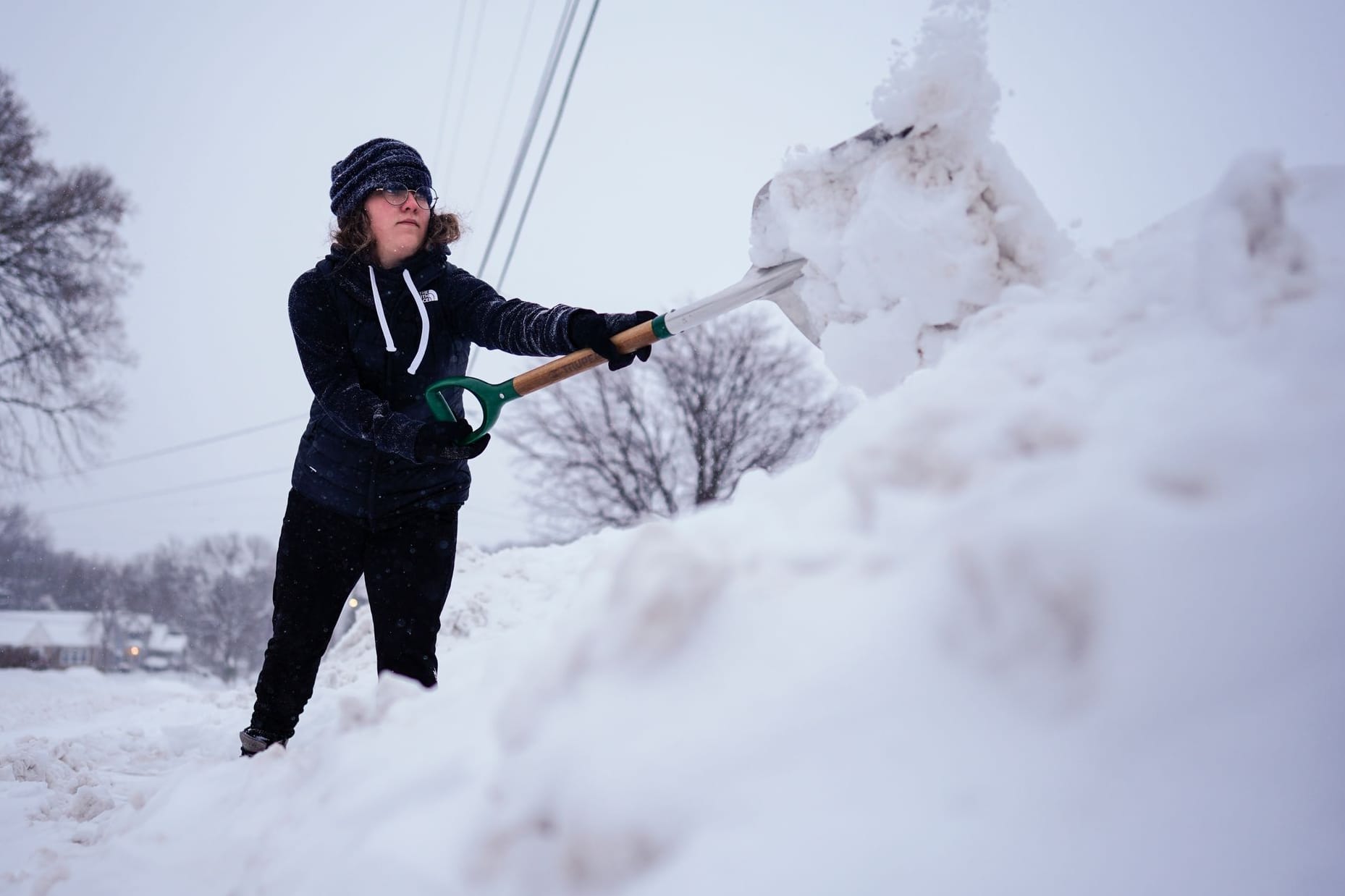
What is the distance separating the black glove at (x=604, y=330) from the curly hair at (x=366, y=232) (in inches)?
24.9

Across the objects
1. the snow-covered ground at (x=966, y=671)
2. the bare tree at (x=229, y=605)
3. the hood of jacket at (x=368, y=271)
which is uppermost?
the bare tree at (x=229, y=605)

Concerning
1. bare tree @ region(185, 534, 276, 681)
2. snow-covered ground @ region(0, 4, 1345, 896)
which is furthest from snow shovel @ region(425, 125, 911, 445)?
bare tree @ region(185, 534, 276, 681)

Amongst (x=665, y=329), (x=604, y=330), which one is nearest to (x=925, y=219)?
(x=665, y=329)

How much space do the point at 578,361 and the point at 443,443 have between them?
452 millimetres

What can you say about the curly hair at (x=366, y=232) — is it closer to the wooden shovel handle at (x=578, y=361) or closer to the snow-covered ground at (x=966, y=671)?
the wooden shovel handle at (x=578, y=361)

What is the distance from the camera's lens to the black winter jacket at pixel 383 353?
2.19 m

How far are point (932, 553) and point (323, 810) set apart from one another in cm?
93

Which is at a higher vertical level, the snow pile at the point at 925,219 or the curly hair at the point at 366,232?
the curly hair at the point at 366,232

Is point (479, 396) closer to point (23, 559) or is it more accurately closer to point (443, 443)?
point (443, 443)

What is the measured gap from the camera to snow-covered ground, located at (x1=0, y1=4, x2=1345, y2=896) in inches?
27.2

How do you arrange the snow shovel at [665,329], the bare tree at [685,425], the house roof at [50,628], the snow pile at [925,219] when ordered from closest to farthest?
1. the snow pile at [925,219]
2. the snow shovel at [665,329]
3. the bare tree at [685,425]
4. the house roof at [50,628]

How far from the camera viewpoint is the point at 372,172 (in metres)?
2.31

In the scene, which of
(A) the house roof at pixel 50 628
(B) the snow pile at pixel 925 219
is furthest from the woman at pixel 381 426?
(A) the house roof at pixel 50 628

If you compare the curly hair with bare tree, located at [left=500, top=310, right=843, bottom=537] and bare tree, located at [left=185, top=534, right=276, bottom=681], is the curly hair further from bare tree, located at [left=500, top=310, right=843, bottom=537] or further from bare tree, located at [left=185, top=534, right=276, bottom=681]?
bare tree, located at [left=185, top=534, right=276, bottom=681]
